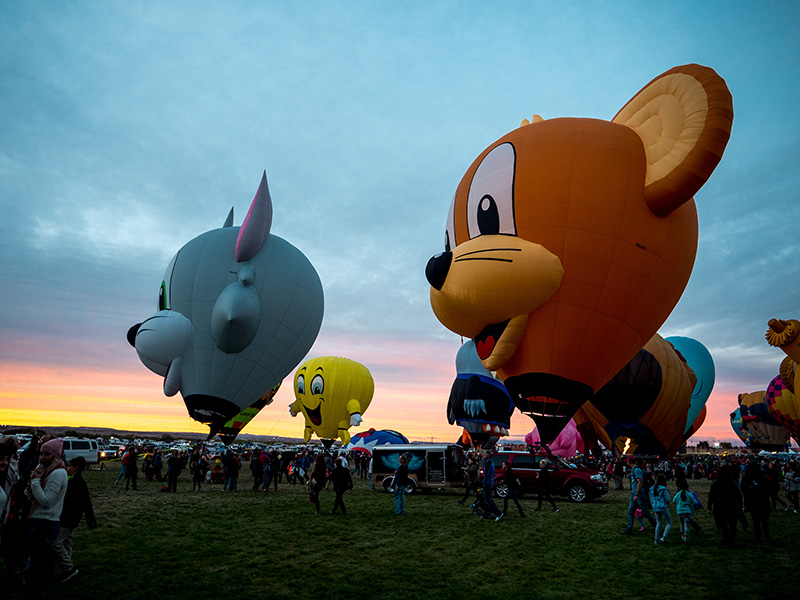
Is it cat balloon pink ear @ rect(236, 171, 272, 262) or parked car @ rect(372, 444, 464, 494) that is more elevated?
cat balloon pink ear @ rect(236, 171, 272, 262)

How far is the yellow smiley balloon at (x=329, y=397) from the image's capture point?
37.8 m

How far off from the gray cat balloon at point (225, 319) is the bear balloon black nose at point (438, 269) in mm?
9799

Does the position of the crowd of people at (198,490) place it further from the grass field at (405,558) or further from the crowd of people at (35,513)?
the grass field at (405,558)

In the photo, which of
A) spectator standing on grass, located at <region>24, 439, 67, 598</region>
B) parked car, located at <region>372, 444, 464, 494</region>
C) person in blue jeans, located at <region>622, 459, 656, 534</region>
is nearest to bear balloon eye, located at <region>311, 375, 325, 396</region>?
parked car, located at <region>372, 444, 464, 494</region>

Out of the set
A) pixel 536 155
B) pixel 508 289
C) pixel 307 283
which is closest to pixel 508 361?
pixel 508 289

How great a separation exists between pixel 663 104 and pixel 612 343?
6531mm

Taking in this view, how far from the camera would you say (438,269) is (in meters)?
14.1

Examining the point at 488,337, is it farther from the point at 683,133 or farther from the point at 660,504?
the point at 683,133

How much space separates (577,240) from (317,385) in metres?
27.7

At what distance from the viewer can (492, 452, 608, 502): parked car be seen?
54.3 feet

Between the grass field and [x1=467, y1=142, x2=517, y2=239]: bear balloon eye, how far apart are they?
23.4ft

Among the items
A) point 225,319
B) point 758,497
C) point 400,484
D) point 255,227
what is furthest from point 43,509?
point 255,227

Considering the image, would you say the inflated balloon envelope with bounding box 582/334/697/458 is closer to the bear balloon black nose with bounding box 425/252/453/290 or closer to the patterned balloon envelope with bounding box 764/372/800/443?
the bear balloon black nose with bounding box 425/252/453/290

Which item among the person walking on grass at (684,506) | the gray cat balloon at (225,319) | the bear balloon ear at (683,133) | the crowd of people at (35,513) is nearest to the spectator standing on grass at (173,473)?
the gray cat balloon at (225,319)
